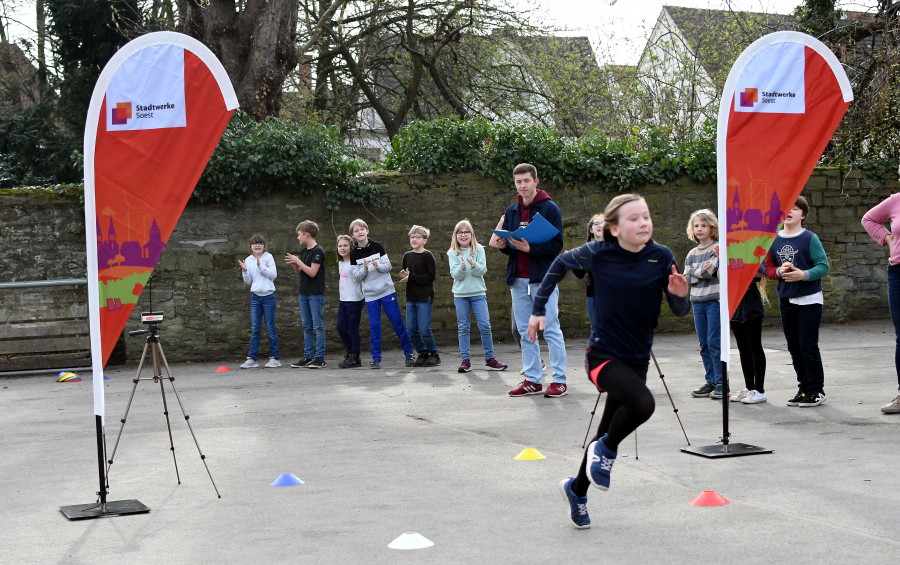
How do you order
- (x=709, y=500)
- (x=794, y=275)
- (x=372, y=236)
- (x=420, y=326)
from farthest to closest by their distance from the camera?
(x=372, y=236), (x=420, y=326), (x=794, y=275), (x=709, y=500)

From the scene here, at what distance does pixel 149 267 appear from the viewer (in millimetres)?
5152

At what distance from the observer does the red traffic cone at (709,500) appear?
4.61 m

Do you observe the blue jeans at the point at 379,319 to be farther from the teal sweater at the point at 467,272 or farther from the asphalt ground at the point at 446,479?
the asphalt ground at the point at 446,479

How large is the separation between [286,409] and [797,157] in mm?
4961

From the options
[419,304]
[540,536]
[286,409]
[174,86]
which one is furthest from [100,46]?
[540,536]

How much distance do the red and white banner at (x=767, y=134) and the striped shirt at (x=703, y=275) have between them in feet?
6.58

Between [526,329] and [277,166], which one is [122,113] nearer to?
[526,329]

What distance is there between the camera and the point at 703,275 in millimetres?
8180

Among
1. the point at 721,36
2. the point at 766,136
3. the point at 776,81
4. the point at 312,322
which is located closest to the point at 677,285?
the point at 766,136

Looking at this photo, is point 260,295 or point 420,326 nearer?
point 420,326

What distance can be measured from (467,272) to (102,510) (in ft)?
20.8

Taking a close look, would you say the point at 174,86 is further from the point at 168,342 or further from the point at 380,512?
the point at 168,342

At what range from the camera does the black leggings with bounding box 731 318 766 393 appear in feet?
25.2

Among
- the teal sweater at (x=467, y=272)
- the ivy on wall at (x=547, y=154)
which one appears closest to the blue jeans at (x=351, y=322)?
the teal sweater at (x=467, y=272)
